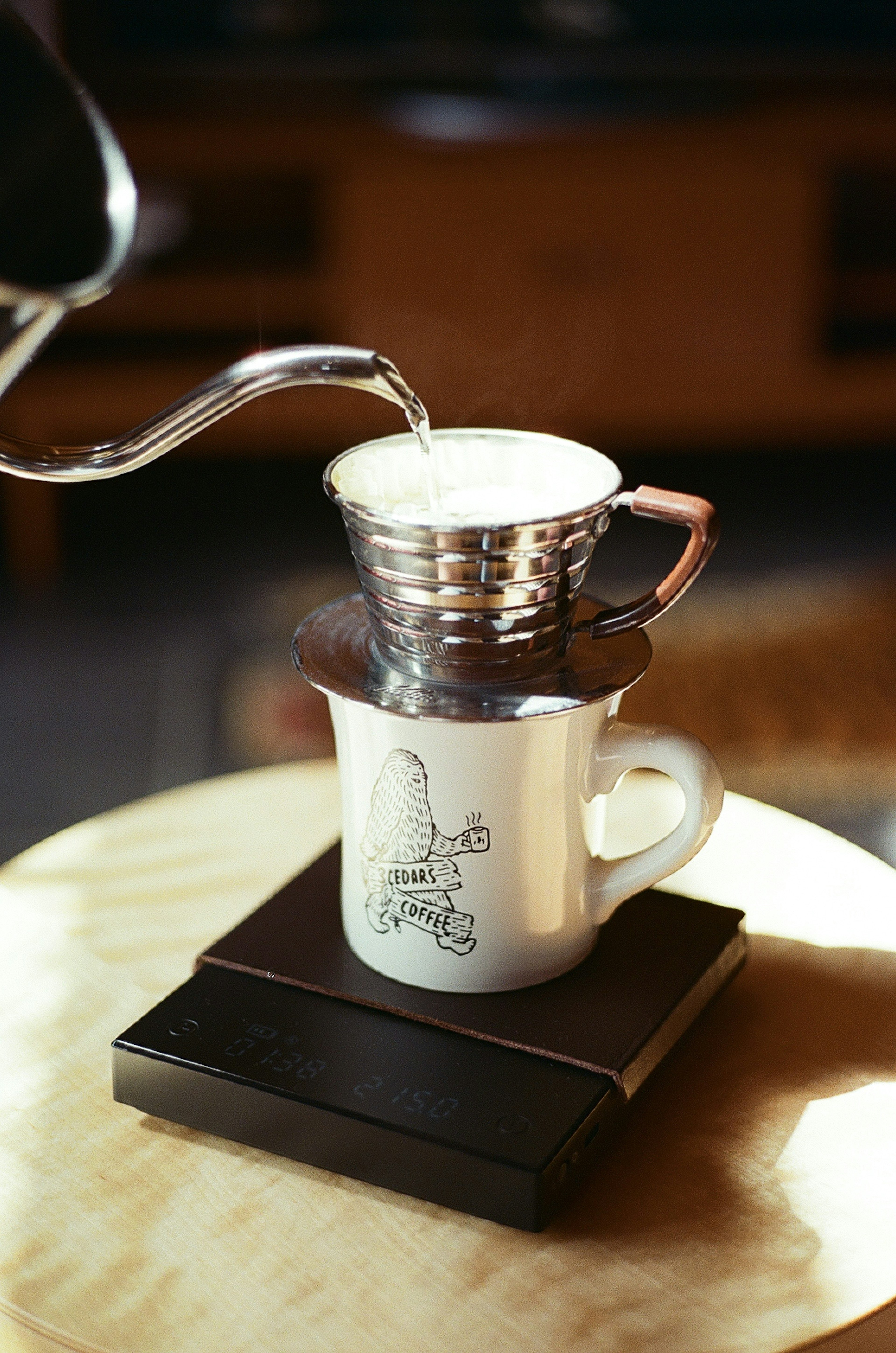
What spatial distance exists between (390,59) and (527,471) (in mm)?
1758

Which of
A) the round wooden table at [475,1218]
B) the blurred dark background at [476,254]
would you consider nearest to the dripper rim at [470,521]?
the round wooden table at [475,1218]

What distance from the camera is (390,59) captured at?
2.18m

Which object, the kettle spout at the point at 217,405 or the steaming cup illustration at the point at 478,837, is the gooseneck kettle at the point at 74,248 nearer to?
the kettle spout at the point at 217,405

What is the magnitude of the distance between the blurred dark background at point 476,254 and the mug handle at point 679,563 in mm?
1363

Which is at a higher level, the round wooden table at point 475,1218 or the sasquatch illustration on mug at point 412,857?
the sasquatch illustration on mug at point 412,857

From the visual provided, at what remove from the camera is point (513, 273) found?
6.98ft

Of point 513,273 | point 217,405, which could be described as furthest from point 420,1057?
point 513,273

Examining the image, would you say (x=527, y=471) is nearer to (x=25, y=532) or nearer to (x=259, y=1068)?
(x=259, y=1068)

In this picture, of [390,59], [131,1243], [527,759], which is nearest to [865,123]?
[390,59]

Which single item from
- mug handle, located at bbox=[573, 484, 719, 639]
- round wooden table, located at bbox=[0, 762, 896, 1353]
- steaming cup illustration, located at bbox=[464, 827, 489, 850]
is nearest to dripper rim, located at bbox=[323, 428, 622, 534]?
mug handle, located at bbox=[573, 484, 719, 639]

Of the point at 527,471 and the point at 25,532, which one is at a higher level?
the point at 527,471

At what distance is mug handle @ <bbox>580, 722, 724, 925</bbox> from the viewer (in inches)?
24.4

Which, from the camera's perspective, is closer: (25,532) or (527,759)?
(527,759)

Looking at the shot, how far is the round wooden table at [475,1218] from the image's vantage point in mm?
508
